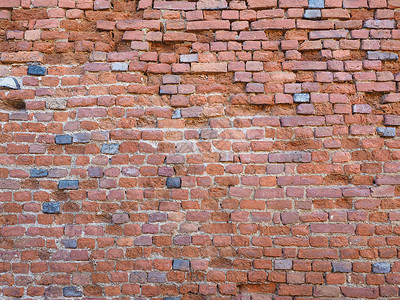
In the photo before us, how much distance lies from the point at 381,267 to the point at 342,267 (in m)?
0.27

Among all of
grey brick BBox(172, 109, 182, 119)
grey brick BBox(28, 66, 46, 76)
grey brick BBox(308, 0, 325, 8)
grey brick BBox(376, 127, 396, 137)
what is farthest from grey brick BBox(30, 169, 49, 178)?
grey brick BBox(376, 127, 396, 137)

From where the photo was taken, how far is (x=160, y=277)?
7.24ft

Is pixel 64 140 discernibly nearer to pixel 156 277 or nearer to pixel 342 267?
pixel 156 277

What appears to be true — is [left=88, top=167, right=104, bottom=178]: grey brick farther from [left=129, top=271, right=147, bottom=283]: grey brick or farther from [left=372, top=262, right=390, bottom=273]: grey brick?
[left=372, top=262, right=390, bottom=273]: grey brick

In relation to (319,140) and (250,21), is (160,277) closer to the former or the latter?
(319,140)

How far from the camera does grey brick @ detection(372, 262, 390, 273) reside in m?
2.16

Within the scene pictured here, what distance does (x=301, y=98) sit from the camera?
7.57 feet

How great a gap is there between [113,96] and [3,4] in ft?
3.69

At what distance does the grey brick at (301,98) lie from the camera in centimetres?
230

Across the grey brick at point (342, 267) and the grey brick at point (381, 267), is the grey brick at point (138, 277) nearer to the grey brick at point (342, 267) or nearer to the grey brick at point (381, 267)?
the grey brick at point (342, 267)

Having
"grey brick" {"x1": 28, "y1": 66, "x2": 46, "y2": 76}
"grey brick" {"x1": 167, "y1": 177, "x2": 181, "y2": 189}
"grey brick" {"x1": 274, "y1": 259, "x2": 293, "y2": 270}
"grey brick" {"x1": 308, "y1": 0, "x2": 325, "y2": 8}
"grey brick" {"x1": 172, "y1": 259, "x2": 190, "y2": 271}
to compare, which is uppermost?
"grey brick" {"x1": 308, "y1": 0, "x2": 325, "y2": 8}

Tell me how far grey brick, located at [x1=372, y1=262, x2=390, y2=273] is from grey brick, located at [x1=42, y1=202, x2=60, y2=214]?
2.27m

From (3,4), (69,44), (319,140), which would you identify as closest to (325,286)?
(319,140)

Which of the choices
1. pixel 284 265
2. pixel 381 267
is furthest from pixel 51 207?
pixel 381 267
